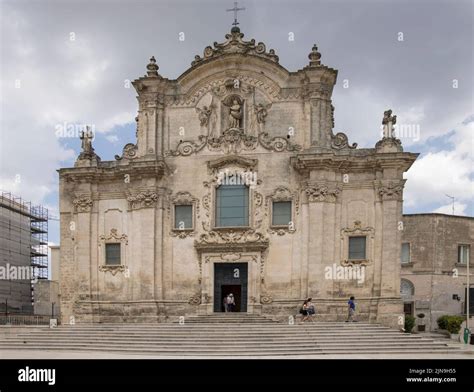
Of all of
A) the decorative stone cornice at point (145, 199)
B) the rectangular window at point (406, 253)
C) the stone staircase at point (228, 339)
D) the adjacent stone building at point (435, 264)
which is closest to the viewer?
the stone staircase at point (228, 339)

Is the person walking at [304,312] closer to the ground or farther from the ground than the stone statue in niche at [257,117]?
closer to the ground

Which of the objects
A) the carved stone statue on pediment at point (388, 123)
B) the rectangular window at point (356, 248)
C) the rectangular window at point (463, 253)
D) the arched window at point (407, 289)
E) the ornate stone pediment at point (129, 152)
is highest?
the carved stone statue on pediment at point (388, 123)

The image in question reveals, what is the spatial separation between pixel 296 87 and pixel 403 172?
6663 mm

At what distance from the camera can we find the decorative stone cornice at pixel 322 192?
98.6 ft

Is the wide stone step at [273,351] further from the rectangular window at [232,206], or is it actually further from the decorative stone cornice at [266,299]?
the rectangular window at [232,206]

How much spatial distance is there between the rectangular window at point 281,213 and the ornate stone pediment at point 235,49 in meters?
7.10

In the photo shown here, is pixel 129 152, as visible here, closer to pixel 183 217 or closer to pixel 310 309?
pixel 183 217

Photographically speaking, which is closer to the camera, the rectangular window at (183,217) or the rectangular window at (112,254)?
Answer: the rectangular window at (183,217)

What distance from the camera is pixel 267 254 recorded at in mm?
30500

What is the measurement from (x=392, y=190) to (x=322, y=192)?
128 inches

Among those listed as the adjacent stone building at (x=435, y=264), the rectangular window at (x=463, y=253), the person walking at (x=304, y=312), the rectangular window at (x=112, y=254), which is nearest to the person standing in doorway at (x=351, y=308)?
the person walking at (x=304, y=312)

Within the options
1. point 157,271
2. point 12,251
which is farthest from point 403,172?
point 12,251

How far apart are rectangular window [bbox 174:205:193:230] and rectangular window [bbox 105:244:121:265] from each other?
3.36 m

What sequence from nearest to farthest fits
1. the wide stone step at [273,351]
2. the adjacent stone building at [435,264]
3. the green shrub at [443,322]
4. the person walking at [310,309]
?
the wide stone step at [273,351] → the person walking at [310,309] → the green shrub at [443,322] → the adjacent stone building at [435,264]
